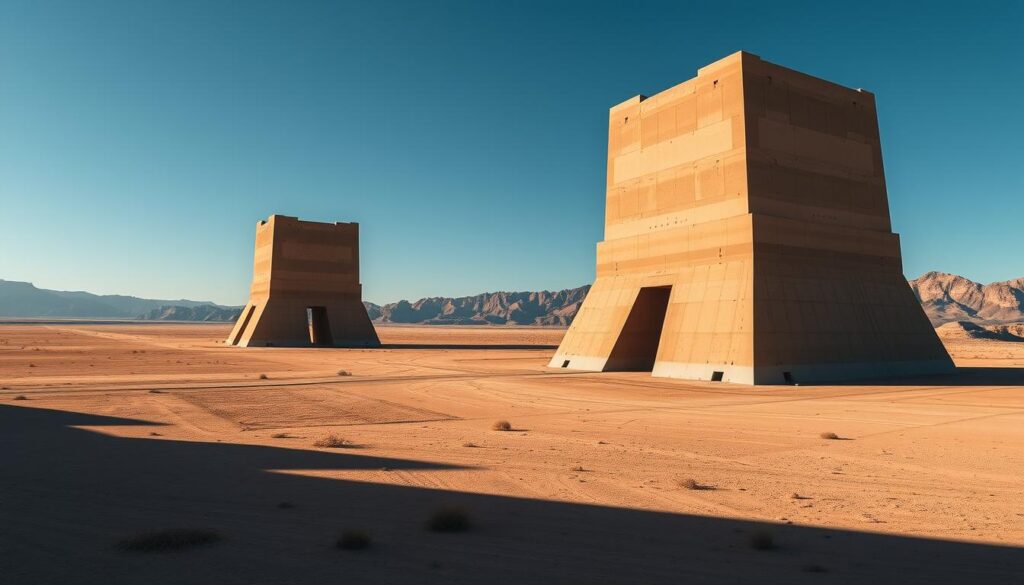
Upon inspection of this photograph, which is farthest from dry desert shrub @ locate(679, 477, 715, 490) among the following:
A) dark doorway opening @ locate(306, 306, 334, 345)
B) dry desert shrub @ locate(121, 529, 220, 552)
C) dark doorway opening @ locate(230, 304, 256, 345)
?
dark doorway opening @ locate(230, 304, 256, 345)

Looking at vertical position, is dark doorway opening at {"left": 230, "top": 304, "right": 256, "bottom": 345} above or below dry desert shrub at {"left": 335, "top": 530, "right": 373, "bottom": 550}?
above

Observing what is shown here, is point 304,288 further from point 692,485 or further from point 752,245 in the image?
point 692,485

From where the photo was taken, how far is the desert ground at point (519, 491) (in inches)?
223

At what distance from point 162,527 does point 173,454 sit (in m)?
4.61

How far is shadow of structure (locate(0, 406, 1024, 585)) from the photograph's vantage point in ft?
17.8

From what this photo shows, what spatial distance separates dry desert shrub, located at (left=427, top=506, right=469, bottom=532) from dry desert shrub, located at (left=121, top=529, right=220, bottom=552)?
6.81ft

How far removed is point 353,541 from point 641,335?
27429mm

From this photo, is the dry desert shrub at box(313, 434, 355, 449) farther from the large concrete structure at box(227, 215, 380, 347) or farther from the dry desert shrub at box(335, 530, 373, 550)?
the large concrete structure at box(227, 215, 380, 347)

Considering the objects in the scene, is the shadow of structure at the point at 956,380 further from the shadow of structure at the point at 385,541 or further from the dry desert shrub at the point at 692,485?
the shadow of structure at the point at 385,541

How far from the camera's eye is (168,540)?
20.0ft

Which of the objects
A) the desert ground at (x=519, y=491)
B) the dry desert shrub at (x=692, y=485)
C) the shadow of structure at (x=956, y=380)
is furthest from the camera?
the shadow of structure at (x=956, y=380)

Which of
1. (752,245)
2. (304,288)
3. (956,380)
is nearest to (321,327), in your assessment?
(304,288)

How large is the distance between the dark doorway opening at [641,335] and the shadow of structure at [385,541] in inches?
923

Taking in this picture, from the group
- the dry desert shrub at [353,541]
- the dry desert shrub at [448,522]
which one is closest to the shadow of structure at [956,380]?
the dry desert shrub at [448,522]
